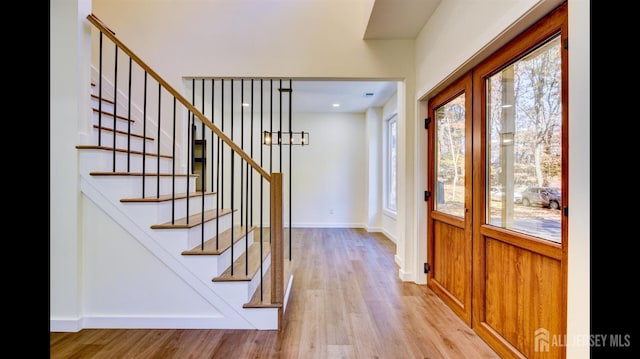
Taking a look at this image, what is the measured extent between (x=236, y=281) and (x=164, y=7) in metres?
3.10

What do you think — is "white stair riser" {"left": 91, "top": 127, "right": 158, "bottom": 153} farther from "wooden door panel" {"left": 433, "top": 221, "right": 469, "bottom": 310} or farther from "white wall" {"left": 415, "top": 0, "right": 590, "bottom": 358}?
"wooden door panel" {"left": 433, "top": 221, "right": 469, "bottom": 310}

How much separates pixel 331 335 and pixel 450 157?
1832 millimetres

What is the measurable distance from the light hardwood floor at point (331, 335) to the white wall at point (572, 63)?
91cm

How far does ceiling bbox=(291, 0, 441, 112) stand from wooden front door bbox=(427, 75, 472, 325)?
0.79 m

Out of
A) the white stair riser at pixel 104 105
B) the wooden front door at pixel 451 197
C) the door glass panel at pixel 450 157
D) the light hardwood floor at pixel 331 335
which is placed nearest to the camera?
the light hardwood floor at pixel 331 335

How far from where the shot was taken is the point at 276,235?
2.14 m

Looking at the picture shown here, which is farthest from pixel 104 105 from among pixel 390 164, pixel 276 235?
pixel 390 164

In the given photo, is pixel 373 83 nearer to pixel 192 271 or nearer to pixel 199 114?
pixel 199 114

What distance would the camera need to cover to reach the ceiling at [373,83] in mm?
2680

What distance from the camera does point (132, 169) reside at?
8.52ft

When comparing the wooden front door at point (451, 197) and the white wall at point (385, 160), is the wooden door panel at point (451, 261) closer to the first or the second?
the wooden front door at point (451, 197)

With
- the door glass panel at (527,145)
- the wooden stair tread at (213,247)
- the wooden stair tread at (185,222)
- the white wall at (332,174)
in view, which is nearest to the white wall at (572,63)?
the door glass panel at (527,145)
